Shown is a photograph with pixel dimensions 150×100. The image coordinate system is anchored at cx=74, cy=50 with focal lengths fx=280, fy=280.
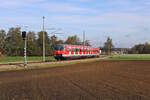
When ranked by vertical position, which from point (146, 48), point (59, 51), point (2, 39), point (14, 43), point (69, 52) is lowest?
point (69, 52)

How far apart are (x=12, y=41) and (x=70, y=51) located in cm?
6815

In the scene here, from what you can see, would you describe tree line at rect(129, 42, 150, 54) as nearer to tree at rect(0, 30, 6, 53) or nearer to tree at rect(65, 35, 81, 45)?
tree at rect(65, 35, 81, 45)

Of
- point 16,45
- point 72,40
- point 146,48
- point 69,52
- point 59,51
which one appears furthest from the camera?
point 146,48

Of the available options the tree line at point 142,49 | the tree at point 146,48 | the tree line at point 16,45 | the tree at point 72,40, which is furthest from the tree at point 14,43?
the tree line at point 142,49

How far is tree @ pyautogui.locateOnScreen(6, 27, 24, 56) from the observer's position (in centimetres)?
10838

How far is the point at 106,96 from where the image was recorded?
12062 millimetres

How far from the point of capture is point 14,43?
11488 cm

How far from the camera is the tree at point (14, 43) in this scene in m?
108

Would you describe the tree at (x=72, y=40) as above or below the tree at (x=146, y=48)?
above

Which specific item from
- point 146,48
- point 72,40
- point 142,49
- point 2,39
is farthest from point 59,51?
point 142,49

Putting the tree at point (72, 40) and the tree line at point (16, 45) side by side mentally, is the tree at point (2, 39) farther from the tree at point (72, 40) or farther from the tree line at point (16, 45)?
the tree at point (72, 40)

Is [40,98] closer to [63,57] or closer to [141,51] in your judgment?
[63,57]

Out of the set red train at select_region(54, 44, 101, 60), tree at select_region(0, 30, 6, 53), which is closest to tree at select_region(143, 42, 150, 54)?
tree at select_region(0, 30, 6, 53)

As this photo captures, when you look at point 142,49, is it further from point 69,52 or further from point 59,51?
point 59,51
